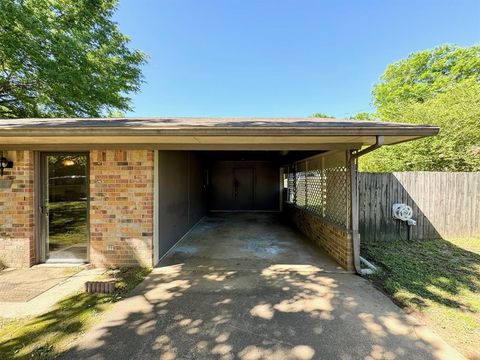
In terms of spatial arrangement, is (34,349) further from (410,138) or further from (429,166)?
(429,166)

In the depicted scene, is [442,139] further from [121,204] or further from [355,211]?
[121,204]

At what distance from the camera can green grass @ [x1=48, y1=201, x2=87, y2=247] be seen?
407 cm

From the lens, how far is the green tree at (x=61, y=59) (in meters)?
7.12

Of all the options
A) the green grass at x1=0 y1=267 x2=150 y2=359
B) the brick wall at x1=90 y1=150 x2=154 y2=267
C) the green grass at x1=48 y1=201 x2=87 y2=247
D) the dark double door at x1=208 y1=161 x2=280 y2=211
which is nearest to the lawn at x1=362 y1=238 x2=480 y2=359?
the green grass at x1=0 y1=267 x2=150 y2=359

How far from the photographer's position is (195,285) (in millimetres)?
3271

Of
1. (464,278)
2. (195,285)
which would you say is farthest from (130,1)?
(464,278)

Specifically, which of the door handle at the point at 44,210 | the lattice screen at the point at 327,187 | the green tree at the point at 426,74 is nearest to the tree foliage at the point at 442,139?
the green tree at the point at 426,74

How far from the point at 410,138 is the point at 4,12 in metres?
10.5

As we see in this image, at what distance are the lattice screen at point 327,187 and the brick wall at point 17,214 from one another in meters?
5.46

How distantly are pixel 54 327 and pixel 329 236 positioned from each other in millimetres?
4349

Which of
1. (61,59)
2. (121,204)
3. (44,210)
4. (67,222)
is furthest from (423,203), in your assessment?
(61,59)

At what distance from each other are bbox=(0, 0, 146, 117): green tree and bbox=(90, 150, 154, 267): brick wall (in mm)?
6192

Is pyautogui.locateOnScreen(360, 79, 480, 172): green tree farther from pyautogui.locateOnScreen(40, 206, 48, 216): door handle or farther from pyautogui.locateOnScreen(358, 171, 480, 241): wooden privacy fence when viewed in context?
pyautogui.locateOnScreen(40, 206, 48, 216): door handle

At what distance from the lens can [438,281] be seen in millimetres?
3326
